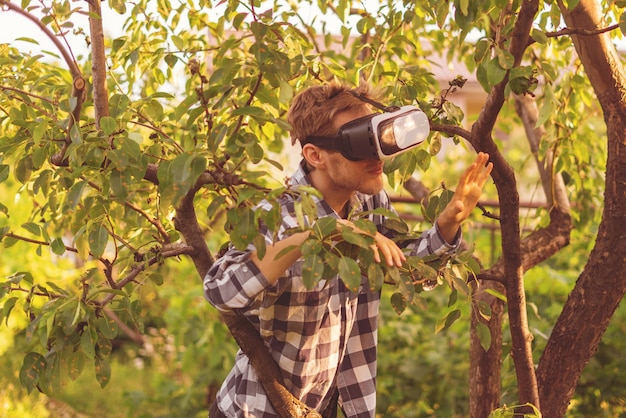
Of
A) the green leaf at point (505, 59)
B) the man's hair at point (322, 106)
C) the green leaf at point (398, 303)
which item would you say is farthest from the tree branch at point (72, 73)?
the green leaf at point (505, 59)

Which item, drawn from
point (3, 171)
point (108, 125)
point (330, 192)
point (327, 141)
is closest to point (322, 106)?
point (327, 141)

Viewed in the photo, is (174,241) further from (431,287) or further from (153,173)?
(431,287)

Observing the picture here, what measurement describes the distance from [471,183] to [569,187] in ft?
5.23

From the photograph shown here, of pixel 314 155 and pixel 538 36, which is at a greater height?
pixel 538 36

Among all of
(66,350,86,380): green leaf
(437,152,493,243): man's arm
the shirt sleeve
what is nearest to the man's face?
(437,152,493,243): man's arm

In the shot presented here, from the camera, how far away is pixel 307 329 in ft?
6.19

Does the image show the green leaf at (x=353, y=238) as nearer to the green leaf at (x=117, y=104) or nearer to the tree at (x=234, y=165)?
the tree at (x=234, y=165)

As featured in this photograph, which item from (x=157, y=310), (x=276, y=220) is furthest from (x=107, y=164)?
(x=157, y=310)

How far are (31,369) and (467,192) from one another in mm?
997

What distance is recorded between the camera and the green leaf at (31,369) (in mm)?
1778

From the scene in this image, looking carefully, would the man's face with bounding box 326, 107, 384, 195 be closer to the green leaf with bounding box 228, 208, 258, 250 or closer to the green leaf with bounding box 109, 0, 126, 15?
the green leaf with bounding box 228, 208, 258, 250

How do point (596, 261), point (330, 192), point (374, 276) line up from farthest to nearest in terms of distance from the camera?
point (596, 261) → point (330, 192) → point (374, 276)

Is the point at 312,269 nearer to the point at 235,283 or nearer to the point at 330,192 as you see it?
the point at 235,283

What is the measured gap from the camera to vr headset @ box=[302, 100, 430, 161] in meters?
1.73
